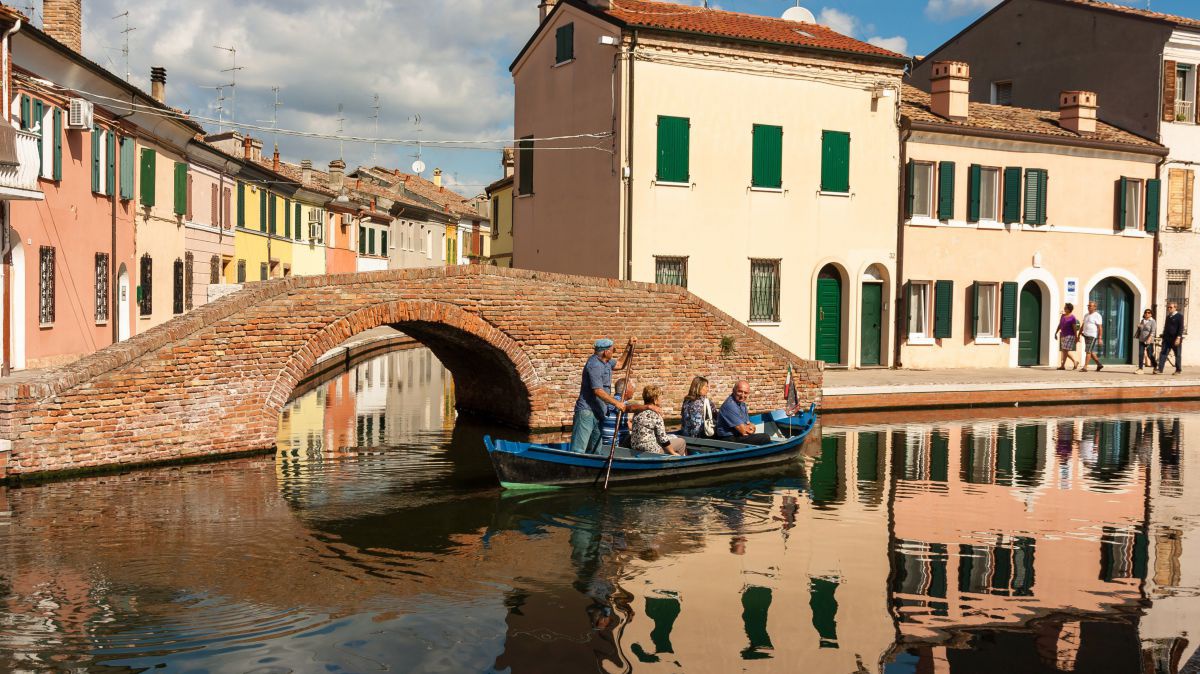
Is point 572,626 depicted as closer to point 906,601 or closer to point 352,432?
point 906,601

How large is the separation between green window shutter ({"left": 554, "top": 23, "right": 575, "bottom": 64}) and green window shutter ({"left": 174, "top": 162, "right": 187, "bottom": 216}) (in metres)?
10.1

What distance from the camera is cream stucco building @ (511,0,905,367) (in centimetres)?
2398

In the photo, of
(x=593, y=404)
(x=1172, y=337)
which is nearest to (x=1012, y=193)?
(x=1172, y=337)

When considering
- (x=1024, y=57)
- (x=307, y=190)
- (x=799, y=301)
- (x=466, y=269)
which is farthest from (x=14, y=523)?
(x=307, y=190)

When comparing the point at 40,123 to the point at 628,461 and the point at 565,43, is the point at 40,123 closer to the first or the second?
the point at 565,43

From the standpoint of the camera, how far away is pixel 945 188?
89.6 feet

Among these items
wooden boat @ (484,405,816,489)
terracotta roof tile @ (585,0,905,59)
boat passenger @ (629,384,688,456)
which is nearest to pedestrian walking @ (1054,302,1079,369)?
terracotta roof tile @ (585,0,905,59)

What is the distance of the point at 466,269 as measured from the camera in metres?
17.7

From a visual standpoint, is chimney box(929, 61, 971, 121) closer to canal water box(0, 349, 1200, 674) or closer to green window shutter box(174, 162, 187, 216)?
canal water box(0, 349, 1200, 674)

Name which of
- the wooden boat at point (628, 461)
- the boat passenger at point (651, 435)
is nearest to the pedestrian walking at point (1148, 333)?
the wooden boat at point (628, 461)

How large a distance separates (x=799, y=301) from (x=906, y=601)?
16875 millimetres

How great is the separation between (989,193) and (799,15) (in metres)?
6.48

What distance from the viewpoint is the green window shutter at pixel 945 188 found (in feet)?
89.5

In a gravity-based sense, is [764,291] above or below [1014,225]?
below
